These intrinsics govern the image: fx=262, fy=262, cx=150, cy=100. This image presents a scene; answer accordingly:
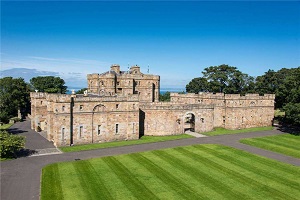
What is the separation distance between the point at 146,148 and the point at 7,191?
66.3 ft

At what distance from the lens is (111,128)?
43281mm

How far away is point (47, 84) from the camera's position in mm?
91500

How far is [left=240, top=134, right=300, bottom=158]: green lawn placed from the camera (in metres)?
38.9

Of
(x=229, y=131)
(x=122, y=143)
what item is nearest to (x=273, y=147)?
(x=229, y=131)

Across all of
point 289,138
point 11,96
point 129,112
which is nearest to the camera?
point 129,112

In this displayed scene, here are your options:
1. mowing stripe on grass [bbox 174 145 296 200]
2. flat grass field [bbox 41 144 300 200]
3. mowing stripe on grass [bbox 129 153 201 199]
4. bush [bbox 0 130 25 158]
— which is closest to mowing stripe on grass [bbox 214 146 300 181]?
flat grass field [bbox 41 144 300 200]

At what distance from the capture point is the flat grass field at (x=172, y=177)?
23531 millimetres

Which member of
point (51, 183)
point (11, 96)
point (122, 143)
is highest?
point (11, 96)

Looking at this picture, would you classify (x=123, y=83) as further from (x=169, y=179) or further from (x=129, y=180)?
(x=169, y=179)

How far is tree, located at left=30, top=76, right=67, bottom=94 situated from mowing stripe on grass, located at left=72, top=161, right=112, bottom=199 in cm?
6399

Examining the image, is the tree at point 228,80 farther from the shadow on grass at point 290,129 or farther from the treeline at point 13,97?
the treeline at point 13,97

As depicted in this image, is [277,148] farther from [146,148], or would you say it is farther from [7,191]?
[7,191]

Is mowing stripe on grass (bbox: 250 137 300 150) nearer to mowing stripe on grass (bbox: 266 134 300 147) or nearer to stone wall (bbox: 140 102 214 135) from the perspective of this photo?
mowing stripe on grass (bbox: 266 134 300 147)

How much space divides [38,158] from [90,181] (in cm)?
1101
